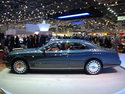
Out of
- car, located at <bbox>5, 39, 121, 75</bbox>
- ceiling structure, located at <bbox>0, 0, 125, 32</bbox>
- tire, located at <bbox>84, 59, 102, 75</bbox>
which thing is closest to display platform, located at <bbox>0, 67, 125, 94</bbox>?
tire, located at <bbox>84, 59, 102, 75</bbox>

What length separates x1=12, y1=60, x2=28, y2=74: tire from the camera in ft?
17.1

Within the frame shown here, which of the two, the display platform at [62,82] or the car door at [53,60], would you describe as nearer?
the display platform at [62,82]

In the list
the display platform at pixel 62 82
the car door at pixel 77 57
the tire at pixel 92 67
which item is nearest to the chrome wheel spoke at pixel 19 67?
the display platform at pixel 62 82

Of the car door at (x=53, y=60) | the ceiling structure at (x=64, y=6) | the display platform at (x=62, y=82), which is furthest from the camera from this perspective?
the ceiling structure at (x=64, y=6)

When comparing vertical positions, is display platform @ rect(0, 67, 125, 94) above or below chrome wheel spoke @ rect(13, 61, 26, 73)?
below

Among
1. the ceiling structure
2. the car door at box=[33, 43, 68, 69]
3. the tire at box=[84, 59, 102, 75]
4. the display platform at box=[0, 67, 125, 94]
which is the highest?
the ceiling structure

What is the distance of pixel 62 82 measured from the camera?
443cm

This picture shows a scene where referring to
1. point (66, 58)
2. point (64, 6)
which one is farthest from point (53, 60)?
point (64, 6)

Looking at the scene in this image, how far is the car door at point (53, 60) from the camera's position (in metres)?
5.12

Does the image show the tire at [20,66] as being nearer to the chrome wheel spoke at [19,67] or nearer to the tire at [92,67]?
the chrome wheel spoke at [19,67]

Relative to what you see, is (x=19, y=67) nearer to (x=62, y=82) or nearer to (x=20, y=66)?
(x=20, y=66)

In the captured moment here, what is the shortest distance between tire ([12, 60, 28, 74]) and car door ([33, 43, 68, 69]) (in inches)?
20.4

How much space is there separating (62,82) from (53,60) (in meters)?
1.02

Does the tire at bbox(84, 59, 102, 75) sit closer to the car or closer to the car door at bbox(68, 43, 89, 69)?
the car
